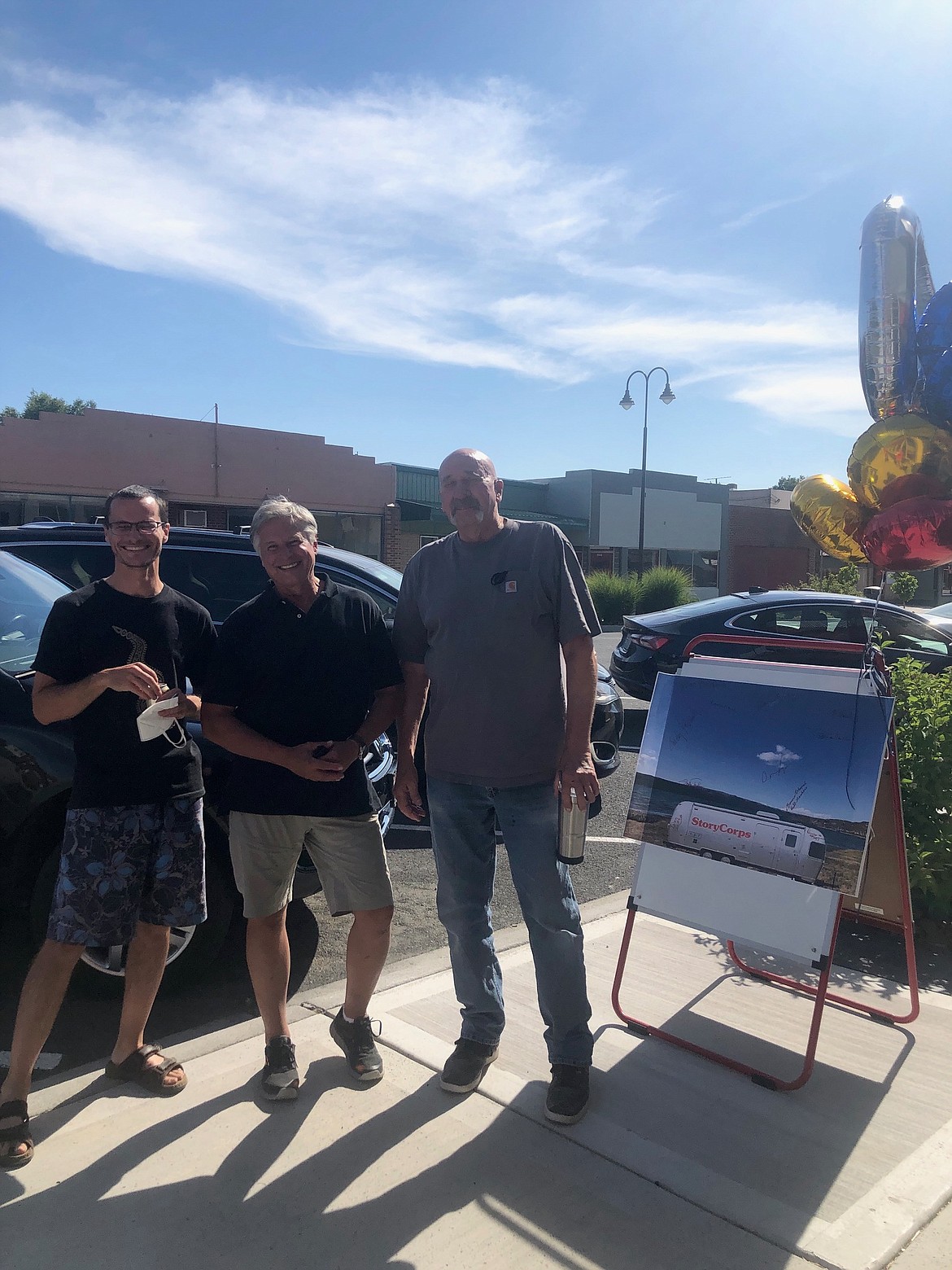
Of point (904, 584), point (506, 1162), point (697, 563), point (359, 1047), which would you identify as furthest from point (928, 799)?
point (697, 563)

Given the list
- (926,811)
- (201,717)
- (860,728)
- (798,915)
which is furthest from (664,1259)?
(926,811)

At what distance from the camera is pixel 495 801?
2924mm

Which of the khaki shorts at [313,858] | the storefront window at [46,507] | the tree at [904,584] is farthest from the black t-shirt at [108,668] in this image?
the storefront window at [46,507]

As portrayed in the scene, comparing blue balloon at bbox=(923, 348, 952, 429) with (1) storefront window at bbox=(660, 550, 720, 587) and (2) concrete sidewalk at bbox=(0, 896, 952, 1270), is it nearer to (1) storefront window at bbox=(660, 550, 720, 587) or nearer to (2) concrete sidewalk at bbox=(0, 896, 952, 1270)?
(2) concrete sidewalk at bbox=(0, 896, 952, 1270)

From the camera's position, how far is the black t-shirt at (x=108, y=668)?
2740 millimetres

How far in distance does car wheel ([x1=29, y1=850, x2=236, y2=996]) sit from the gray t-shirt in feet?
4.16

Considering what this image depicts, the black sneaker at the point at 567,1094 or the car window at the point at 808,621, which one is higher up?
the car window at the point at 808,621

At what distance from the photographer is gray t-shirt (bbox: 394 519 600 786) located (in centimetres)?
285

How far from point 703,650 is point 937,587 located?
79.4ft

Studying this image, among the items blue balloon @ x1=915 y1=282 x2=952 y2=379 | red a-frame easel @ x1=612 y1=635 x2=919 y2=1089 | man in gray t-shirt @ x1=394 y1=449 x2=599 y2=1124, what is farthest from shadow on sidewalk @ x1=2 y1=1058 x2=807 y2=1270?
blue balloon @ x1=915 y1=282 x2=952 y2=379

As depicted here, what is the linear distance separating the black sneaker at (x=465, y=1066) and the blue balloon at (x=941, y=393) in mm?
3154

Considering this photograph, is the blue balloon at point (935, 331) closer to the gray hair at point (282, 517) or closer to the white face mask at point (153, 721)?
the gray hair at point (282, 517)

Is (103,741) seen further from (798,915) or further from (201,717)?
(798,915)

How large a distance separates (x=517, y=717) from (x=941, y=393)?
8.42 feet
